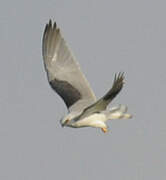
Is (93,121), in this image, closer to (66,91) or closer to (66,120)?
(66,120)

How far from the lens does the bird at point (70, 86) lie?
13.4m

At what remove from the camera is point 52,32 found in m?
15.9

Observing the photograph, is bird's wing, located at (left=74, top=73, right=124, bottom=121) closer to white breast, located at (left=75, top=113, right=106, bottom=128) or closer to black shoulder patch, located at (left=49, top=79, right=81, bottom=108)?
white breast, located at (left=75, top=113, right=106, bottom=128)

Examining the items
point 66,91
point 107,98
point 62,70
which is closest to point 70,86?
point 66,91

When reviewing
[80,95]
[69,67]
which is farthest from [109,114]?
[69,67]

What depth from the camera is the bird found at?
13414 millimetres

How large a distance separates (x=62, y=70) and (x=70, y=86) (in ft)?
2.15

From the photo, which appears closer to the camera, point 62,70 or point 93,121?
point 93,121

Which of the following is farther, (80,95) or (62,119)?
(80,95)

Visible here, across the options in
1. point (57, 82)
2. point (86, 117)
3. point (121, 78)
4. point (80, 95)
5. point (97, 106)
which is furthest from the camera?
point (57, 82)

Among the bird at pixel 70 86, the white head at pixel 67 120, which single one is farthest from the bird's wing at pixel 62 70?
the white head at pixel 67 120

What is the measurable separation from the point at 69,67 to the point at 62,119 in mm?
2621

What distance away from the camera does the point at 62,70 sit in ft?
52.9

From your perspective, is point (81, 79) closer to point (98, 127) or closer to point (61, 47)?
point (61, 47)
